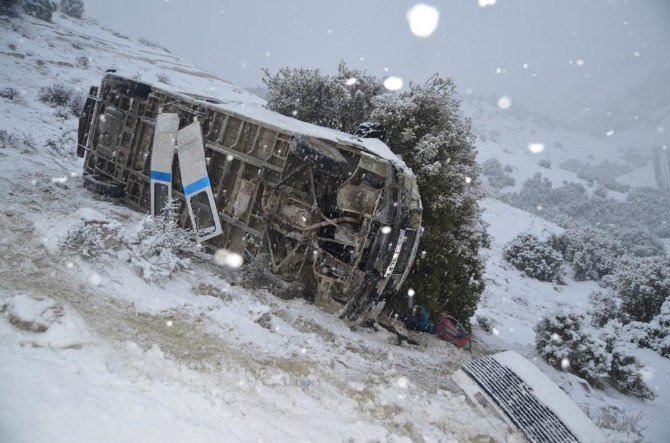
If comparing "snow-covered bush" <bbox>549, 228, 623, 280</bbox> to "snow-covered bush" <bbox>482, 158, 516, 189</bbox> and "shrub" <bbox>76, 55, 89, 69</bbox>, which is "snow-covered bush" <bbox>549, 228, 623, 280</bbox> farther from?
"shrub" <bbox>76, 55, 89, 69</bbox>

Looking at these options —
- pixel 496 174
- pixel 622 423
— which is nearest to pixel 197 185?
pixel 622 423

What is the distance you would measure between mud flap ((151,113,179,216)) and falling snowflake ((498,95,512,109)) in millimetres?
85433

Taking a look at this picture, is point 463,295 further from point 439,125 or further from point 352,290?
point 439,125

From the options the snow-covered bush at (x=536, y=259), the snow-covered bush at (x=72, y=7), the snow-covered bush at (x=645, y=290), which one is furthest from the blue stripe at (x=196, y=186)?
the snow-covered bush at (x=72, y=7)

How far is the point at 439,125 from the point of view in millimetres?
9500

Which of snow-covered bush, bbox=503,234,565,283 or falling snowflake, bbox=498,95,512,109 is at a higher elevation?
falling snowflake, bbox=498,95,512,109

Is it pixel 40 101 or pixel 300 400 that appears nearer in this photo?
pixel 300 400

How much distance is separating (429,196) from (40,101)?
16.2 meters

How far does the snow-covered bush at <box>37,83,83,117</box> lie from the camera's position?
1451 centimetres

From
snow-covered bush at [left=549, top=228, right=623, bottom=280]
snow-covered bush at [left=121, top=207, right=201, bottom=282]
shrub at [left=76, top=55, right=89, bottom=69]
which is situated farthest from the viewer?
shrub at [left=76, top=55, right=89, bottom=69]

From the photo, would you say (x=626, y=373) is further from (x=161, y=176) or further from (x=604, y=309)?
(x=161, y=176)

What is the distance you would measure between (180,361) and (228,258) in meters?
3.57

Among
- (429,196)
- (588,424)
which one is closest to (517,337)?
(429,196)

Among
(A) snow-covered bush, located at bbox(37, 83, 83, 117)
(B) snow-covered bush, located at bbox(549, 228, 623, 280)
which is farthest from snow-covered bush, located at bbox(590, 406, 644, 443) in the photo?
(A) snow-covered bush, located at bbox(37, 83, 83, 117)
